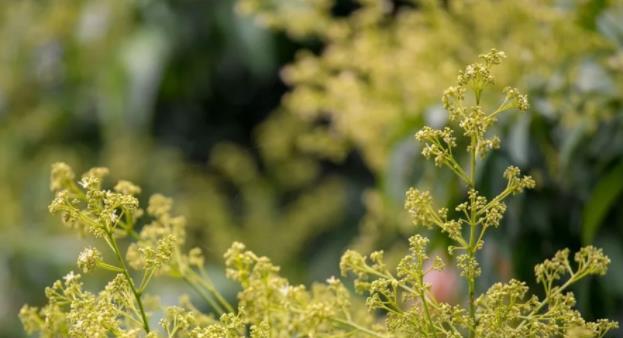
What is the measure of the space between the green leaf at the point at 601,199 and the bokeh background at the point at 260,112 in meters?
0.07

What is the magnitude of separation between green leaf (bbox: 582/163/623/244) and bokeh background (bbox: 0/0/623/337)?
70 millimetres

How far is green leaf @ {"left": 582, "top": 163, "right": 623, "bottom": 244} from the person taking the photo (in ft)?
1.79

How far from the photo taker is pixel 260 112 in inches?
62.6

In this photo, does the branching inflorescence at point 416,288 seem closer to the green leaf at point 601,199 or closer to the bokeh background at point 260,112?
the green leaf at point 601,199

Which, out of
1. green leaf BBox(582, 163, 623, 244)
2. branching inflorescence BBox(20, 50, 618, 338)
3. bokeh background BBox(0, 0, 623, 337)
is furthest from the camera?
bokeh background BBox(0, 0, 623, 337)

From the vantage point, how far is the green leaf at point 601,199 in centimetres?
55

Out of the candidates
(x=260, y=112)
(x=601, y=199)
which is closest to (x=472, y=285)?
(x=601, y=199)

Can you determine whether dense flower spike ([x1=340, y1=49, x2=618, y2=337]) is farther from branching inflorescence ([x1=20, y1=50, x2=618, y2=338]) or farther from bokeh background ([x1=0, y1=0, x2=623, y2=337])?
bokeh background ([x1=0, y1=0, x2=623, y2=337])

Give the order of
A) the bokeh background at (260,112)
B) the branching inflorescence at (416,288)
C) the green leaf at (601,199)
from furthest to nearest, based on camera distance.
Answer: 1. the bokeh background at (260,112)
2. the green leaf at (601,199)
3. the branching inflorescence at (416,288)

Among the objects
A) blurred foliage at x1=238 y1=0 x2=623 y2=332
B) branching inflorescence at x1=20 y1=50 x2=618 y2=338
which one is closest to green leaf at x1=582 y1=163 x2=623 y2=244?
blurred foliage at x1=238 y1=0 x2=623 y2=332

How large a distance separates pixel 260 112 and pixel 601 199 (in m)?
1.07

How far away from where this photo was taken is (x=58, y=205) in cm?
34

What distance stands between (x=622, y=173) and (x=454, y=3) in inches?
6.0

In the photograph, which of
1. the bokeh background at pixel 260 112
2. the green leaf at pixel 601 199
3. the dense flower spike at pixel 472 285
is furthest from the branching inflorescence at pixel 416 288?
the bokeh background at pixel 260 112
